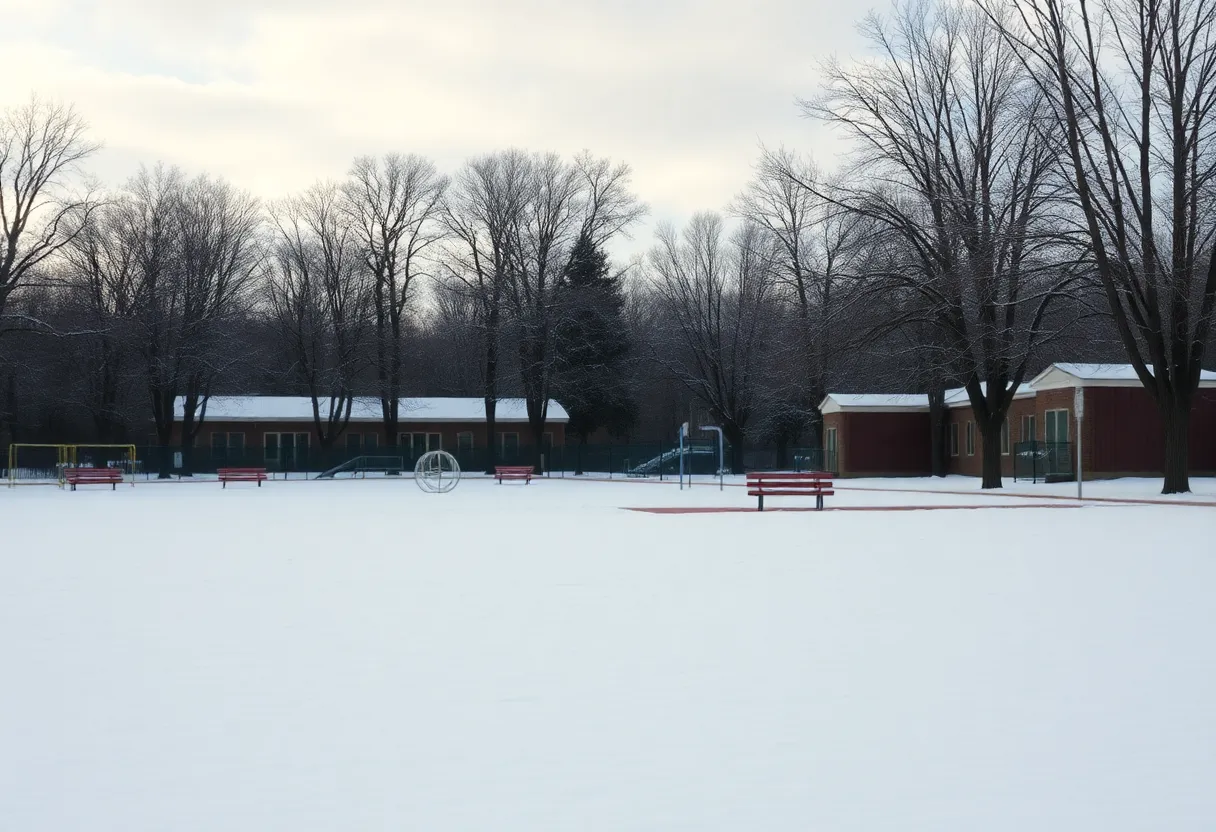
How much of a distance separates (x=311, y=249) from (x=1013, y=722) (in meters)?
67.9

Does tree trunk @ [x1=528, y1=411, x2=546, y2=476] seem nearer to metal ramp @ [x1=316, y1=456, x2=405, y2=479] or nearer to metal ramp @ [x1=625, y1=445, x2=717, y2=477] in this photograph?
metal ramp @ [x1=625, y1=445, x2=717, y2=477]

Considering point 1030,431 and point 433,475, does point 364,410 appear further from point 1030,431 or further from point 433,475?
point 1030,431

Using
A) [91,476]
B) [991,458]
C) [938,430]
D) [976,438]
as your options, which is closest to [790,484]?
Result: [991,458]

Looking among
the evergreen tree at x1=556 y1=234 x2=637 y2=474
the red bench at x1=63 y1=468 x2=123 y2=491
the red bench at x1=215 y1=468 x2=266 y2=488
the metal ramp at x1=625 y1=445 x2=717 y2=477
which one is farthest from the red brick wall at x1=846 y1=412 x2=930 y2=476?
the red bench at x1=63 y1=468 x2=123 y2=491

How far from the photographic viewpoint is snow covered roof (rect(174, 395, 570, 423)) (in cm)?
7269

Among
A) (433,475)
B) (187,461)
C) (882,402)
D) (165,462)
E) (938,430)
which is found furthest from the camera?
(187,461)

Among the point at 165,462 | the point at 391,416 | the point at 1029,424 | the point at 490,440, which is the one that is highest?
the point at 391,416

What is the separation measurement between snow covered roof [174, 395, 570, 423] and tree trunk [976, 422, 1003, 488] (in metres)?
36.5

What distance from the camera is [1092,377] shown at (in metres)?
44.4

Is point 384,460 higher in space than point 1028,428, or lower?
lower

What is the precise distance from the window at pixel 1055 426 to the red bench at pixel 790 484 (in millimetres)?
19073

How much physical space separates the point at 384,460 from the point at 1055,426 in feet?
112

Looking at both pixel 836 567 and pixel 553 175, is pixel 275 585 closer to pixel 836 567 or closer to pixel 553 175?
pixel 836 567

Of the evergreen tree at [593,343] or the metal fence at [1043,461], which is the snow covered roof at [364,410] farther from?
the metal fence at [1043,461]
